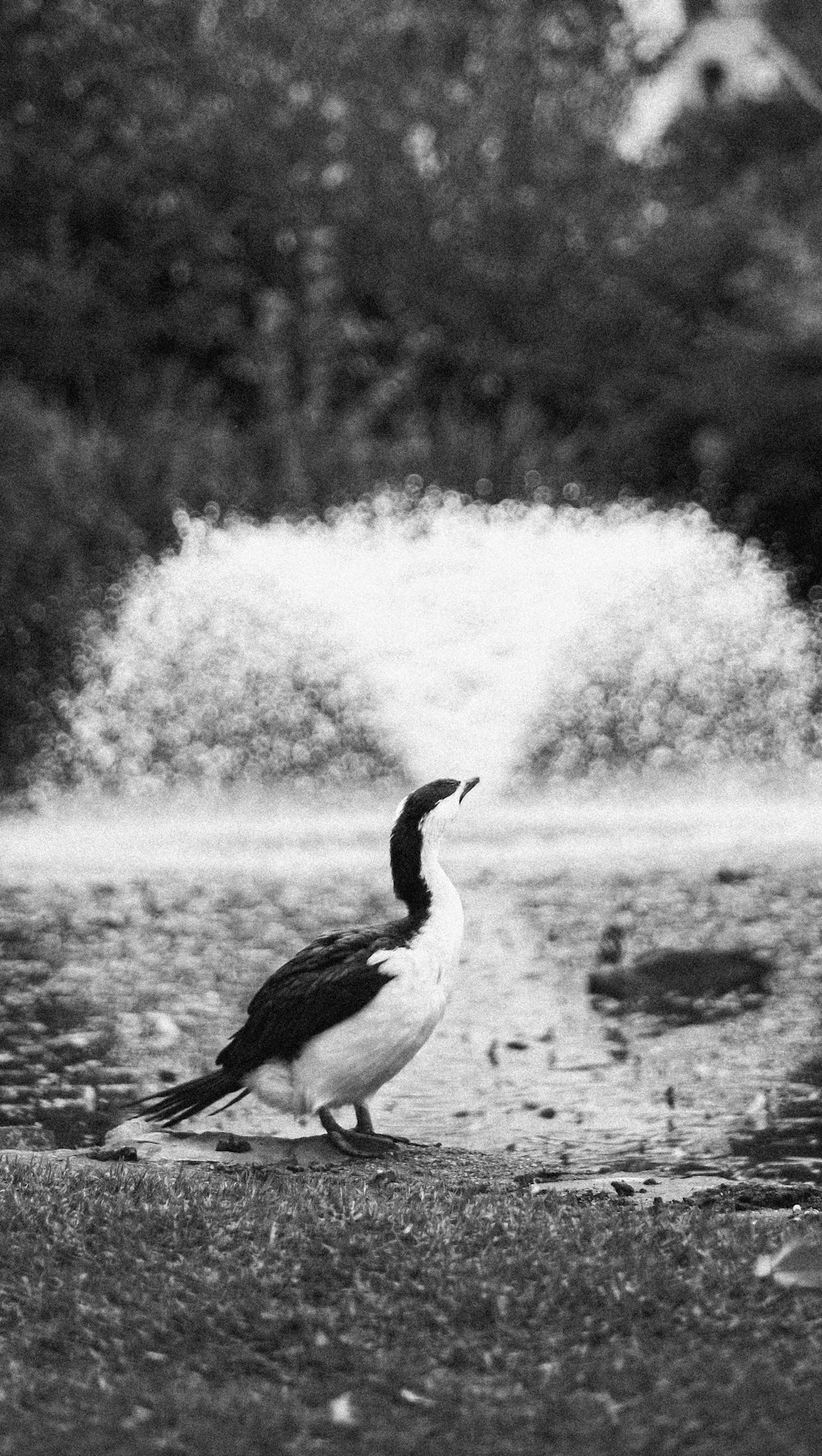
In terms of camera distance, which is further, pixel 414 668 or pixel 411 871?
pixel 414 668

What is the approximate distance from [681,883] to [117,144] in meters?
18.7

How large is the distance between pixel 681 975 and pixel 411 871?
3.81 m

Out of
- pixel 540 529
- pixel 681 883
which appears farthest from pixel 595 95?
pixel 681 883

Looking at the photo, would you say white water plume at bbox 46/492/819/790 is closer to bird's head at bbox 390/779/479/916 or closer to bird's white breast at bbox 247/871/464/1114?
bird's head at bbox 390/779/479/916

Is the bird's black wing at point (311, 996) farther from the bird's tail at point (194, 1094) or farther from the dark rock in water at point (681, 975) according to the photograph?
the dark rock in water at point (681, 975)

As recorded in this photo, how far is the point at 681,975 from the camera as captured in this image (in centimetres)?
1038

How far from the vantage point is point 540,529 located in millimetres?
24719

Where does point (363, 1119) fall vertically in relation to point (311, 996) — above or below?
below

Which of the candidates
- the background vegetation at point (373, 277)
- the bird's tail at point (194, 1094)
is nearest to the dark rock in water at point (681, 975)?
the bird's tail at point (194, 1094)

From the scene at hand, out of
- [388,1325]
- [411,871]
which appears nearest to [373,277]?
[411,871]

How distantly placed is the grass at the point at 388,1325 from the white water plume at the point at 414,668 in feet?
44.1

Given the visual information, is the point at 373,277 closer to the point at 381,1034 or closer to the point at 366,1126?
the point at 366,1126

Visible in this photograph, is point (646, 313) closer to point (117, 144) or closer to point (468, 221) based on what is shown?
point (468, 221)

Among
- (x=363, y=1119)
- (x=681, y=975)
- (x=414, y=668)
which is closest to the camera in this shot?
(x=363, y=1119)
